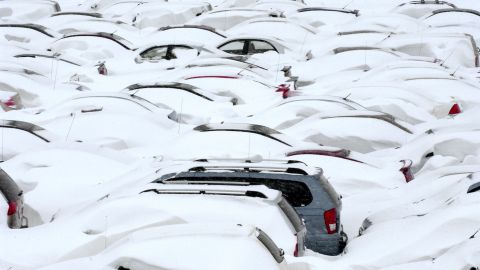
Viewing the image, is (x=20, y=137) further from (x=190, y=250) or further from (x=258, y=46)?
(x=258, y=46)

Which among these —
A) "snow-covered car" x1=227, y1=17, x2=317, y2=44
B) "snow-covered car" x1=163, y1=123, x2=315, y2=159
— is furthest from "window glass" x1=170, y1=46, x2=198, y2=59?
"snow-covered car" x1=163, y1=123, x2=315, y2=159

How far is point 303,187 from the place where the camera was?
27.7 feet

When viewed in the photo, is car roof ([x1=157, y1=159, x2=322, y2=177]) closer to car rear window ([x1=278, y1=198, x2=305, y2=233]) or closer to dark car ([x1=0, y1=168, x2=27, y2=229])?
car rear window ([x1=278, y1=198, x2=305, y2=233])

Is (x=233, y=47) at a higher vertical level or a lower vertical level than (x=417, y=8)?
lower

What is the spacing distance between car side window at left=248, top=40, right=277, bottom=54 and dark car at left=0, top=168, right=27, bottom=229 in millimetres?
13014

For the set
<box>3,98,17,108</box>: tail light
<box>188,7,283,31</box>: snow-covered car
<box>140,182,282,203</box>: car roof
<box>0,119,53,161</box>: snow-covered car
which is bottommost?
<box>188,7,283,31</box>: snow-covered car

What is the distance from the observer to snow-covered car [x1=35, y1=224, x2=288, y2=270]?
522 cm

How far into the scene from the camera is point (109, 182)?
941cm

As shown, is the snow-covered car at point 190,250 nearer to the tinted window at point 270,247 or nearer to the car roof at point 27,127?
the tinted window at point 270,247

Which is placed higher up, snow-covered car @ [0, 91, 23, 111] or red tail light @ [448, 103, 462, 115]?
red tail light @ [448, 103, 462, 115]

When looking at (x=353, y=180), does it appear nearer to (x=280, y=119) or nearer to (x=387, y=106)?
Answer: (x=280, y=119)

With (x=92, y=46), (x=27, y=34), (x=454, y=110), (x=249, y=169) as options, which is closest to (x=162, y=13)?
(x=27, y=34)

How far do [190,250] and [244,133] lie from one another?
569cm

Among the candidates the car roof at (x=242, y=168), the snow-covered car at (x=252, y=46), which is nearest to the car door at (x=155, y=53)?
the snow-covered car at (x=252, y=46)
